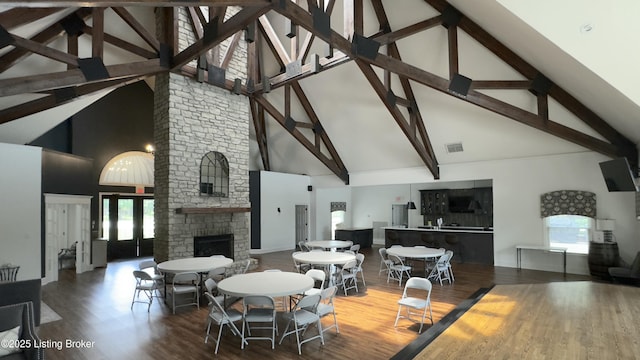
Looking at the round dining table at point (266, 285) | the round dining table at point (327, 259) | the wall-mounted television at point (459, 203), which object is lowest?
the round dining table at point (327, 259)

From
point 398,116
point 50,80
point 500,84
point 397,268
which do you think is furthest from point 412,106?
point 50,80

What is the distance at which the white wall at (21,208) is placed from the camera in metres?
6.95

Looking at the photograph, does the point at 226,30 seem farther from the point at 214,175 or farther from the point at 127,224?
the point at 127,224

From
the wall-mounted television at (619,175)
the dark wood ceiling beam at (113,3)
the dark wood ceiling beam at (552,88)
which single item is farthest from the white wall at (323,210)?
the dark wood ceiling beam at (113,3)

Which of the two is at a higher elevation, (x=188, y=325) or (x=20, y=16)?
(x=20, y=16)

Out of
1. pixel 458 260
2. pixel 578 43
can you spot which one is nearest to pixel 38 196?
pixel 578 43

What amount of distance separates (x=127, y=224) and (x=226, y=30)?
8687 millimetres

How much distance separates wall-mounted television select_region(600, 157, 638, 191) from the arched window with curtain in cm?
199

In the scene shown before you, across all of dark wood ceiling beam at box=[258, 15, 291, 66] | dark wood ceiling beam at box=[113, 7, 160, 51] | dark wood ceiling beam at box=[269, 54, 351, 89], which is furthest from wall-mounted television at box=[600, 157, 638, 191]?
dark wood ceiling beam at box=[113, 7, 160, 51]

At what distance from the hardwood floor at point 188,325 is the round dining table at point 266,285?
2.37 ft

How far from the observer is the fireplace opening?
8.15 metres

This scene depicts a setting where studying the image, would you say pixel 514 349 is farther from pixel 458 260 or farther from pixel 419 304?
pixel 458 260

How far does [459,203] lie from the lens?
13344 millimetres

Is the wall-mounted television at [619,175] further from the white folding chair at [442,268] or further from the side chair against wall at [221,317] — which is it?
the side chair against wall at [221,317]
